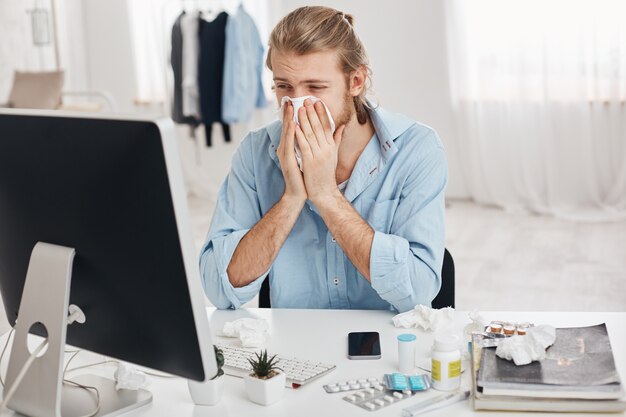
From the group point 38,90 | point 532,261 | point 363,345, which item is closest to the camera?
point 363,345

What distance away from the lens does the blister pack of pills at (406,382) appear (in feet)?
4.66

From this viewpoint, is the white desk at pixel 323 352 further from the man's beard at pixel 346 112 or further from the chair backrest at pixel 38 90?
the chair backrest at pixel 38 90

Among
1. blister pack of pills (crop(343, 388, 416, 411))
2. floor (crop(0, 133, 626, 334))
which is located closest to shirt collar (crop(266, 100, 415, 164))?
Result: blister pack of pills (crop(343, 388, 416, 411))

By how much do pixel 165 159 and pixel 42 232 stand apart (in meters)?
0.33

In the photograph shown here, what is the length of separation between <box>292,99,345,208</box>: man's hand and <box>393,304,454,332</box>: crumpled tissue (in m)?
0.31

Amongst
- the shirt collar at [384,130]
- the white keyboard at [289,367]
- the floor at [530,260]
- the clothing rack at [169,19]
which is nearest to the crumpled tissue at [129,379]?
the white keyboard at [289,367]

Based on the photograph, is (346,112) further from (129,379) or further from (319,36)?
(129,379)

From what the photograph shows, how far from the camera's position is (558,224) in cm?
529

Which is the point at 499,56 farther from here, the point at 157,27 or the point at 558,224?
the point at 157,27

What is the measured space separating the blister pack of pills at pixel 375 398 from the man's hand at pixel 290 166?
22.7 inches

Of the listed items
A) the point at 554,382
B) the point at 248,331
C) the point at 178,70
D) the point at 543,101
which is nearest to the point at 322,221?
the point at 248,331

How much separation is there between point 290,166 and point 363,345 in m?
0.48

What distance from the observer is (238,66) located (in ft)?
19.5

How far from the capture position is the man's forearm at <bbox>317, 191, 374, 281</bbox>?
5.96 feet
